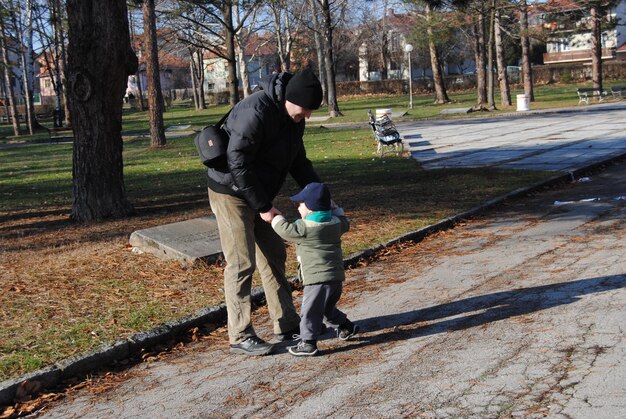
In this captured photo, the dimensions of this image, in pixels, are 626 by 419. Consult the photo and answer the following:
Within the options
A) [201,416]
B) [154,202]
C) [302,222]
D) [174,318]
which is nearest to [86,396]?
[201,416]

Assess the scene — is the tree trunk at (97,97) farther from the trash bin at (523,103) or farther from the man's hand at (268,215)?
the trash bin at (523,103)

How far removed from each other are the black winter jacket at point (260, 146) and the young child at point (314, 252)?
24 cm

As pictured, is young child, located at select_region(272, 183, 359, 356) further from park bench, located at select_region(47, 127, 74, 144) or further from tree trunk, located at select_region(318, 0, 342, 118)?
tree trunk, located at select_region(318, 0, 342, 118)

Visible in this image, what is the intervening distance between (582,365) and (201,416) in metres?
2.28

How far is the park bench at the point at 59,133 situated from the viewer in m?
35.9

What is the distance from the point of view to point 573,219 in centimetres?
948

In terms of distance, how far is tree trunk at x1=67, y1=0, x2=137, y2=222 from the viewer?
10.2 metres

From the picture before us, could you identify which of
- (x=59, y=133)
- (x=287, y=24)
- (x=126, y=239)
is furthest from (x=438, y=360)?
(x=287, y=24)

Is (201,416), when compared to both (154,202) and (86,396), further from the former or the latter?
(154,202)

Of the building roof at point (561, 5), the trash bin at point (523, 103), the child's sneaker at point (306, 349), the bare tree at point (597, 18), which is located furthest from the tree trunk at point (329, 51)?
the child's sneaker at point (306, 349)

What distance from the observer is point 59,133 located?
39688 millimetres

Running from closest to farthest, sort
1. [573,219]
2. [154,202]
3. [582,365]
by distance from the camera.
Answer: [582,365] → [573,219] → [154,202]

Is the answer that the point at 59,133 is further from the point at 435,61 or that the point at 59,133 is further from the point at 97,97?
the point at 97,97

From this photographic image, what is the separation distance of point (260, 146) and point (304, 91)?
48 centimetres
